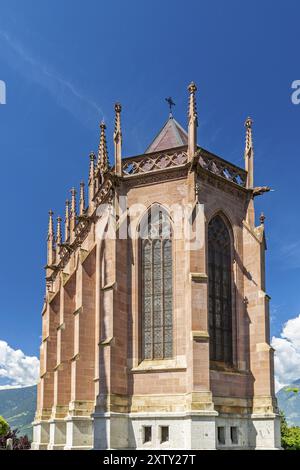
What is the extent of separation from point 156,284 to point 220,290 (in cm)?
333

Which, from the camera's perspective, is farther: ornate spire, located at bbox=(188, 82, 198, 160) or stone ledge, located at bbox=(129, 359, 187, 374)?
ornate spire, located at bbox=(188, 82, 198, 160)

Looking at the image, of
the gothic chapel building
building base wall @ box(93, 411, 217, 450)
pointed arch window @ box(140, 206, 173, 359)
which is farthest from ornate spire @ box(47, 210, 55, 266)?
building base wall @ box(93, 411, 217, 450)

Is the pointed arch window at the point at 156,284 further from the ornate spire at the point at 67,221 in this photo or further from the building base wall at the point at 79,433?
the ornate spire at the point at 67,221

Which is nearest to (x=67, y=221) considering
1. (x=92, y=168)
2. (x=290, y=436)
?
(x=92, y=168)

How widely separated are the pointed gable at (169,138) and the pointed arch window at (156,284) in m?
4.69

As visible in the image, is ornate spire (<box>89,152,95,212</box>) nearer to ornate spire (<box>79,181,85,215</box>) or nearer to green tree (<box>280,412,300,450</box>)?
ornate spire (<box>79,181,85,215</box>)

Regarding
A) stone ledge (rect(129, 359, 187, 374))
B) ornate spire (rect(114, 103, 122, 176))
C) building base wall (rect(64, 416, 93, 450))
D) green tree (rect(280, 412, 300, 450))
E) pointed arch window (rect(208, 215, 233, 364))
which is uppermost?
ornate spire (rect(114, 103, 122, 176))

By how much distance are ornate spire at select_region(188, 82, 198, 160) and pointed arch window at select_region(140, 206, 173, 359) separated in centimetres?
346

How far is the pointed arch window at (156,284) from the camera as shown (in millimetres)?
28266

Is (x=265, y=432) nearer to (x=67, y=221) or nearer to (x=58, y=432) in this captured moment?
(x=58, y=432)

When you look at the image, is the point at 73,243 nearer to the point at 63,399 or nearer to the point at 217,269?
the point at 63,399

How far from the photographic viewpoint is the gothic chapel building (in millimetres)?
26688

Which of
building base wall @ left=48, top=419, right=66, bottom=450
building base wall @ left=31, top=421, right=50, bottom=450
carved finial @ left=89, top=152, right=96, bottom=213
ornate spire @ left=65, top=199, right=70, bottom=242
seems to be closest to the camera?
building base wall @ left=48, top=419, right=66, bottom=450

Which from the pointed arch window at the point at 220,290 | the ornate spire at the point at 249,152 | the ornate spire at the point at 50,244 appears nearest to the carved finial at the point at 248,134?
the ornate spire at the point at 249,152
